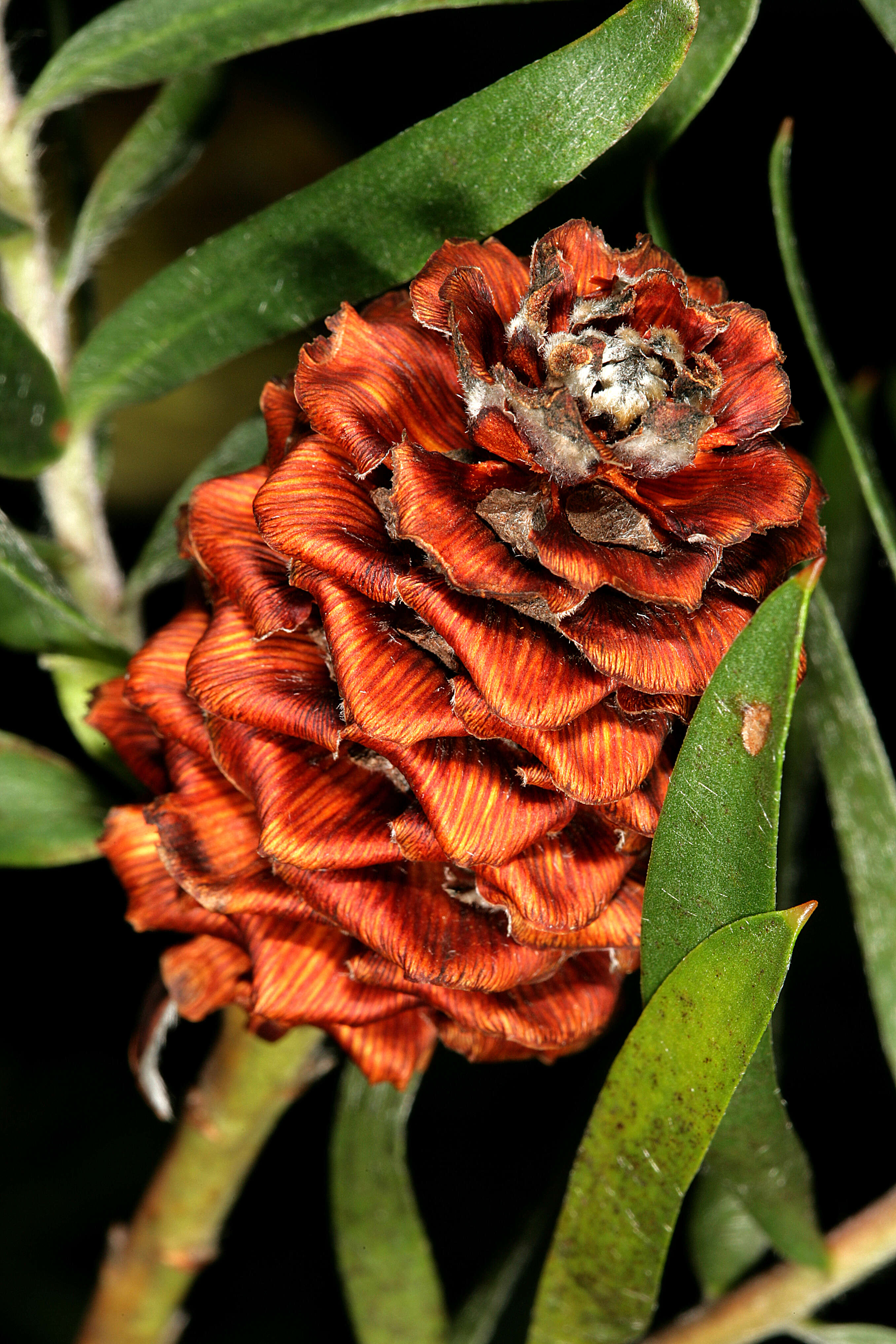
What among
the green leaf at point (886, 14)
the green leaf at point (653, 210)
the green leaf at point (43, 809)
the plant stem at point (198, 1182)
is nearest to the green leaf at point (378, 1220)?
the plant stem at point (198, 1182)

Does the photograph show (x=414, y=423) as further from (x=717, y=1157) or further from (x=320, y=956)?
(x=717, y=1157)

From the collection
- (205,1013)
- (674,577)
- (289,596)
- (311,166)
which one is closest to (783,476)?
(674,577)

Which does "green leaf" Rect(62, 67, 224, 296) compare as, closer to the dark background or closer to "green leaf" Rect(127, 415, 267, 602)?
"green leaf" Rect(127, 415, 267, 602)

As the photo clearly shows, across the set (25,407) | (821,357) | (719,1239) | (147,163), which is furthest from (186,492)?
(719,1239)

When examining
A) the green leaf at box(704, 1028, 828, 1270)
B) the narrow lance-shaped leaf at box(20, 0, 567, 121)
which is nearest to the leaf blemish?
the green leaf at box(704, 1028, 828, 1270)

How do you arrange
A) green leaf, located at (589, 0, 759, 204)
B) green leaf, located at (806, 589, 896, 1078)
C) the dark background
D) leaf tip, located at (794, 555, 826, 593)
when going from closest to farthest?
leaf tip, located at (794, 555, 826, 593) → green leaf, located at (589, 0, 759, 204) → green leaf, located at (806, 589, 896, 1078) → the dark background

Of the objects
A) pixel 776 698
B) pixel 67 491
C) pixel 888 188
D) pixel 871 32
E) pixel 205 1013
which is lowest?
pixel 205 1013
